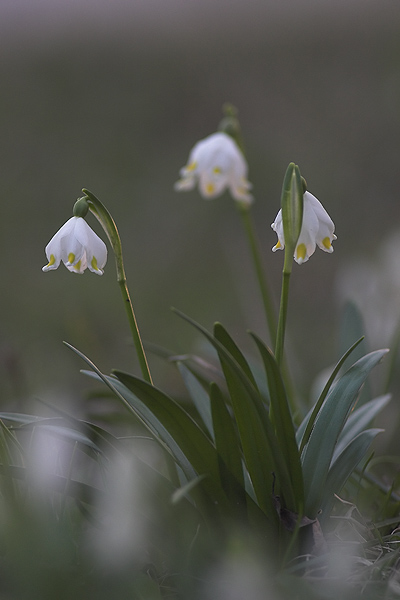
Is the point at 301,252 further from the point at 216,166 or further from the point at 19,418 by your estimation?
the point at 216,166

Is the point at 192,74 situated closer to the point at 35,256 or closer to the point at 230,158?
the point at 35,256

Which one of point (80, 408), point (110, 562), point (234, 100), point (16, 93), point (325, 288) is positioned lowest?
point (110, 562)

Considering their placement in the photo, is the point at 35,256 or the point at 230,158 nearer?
the point at 230,158

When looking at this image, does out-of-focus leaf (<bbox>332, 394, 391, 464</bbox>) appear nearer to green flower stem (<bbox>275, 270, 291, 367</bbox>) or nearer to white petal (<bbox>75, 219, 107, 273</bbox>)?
green flower stem (<bbox>275, 270, 291, 367</bbox>)

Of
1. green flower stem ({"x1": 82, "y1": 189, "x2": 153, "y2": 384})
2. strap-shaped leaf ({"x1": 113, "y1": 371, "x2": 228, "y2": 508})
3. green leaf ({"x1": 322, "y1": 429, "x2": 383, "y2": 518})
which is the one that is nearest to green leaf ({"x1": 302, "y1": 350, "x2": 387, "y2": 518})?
green leaf ({"x1": 322, "y1": 429, "x2": 383, "y2": 518})

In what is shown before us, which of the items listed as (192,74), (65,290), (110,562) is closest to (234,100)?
(192,74)

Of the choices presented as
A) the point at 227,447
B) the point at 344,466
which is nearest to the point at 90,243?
the point at 227,447

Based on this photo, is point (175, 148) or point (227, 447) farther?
point (175, 148)

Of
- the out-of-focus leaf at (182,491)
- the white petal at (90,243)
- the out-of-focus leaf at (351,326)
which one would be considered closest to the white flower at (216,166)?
the out-of-focus leaf at (351,326)
